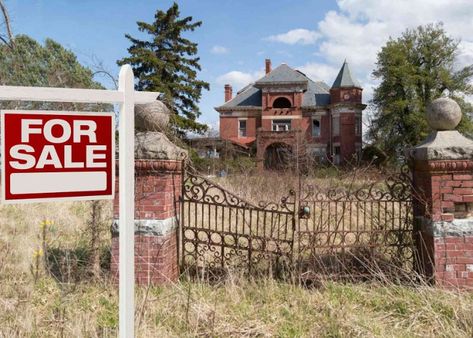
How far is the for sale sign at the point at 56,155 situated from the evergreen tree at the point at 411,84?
2900 cm

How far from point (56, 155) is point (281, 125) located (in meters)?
31.6

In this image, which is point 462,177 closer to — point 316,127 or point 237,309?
point 237,309

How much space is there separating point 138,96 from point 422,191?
11.2 ft

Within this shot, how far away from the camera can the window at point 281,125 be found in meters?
32.5

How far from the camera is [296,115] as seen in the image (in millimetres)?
32375

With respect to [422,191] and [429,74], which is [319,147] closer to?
[429,74]

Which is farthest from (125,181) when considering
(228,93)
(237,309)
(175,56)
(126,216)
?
(228,93)

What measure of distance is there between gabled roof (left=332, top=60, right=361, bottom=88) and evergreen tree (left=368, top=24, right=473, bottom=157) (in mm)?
1925

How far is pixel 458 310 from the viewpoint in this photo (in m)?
3.24

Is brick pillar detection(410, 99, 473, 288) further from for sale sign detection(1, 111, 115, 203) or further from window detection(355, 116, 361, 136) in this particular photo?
window detection(355, 116, 361, 136)

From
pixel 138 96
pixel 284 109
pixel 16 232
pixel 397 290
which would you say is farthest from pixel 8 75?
pixel 284 109

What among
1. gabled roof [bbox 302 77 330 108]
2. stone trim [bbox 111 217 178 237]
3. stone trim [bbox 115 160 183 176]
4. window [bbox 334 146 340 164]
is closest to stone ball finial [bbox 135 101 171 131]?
stone trim [bbox 115 160 183 176]

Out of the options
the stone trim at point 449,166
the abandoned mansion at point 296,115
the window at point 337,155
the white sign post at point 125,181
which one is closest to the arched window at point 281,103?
the abandoned mansion at point 296,115

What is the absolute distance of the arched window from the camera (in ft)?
107
